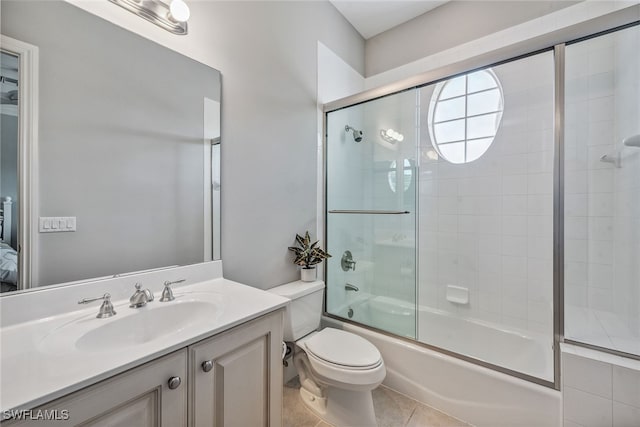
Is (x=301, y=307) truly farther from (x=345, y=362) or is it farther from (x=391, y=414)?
(x=391, y=414)

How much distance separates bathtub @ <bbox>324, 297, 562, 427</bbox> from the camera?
4.29ft

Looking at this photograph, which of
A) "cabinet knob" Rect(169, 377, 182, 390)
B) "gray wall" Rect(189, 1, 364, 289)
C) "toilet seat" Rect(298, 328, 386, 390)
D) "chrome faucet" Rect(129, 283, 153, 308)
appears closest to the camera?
"cabinet knob" Rect(169, 377, 182, 390)

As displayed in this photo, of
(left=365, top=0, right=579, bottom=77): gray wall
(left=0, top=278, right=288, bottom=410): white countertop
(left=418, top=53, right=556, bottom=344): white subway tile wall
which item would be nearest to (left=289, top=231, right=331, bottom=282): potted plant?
(left=0, top=278, right=288, bottom=410): white countertop

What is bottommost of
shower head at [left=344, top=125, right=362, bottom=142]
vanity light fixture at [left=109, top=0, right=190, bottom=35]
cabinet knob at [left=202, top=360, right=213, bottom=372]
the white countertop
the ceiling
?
cabinet knob at [left=202, top=360, right=213, bottom=372]

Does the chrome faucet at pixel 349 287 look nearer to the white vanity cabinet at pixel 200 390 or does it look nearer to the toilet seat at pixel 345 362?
the toilet seat at pixel 345 362

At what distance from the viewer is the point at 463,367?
1.48 meters

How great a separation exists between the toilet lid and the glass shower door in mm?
401

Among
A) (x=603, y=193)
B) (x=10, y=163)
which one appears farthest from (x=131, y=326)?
(x=603, y=193)

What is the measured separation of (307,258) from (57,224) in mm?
1239

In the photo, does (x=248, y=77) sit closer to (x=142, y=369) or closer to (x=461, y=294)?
(x=142, y=369)

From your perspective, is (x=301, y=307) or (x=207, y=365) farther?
(x=301, y=307)

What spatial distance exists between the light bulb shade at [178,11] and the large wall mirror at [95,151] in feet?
0.48

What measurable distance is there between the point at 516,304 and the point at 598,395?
34.5 inches

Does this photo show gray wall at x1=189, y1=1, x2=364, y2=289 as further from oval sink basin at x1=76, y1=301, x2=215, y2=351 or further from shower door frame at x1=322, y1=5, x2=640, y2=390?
shower door frame at x1=322, y1=5, x2=640, y2=390
